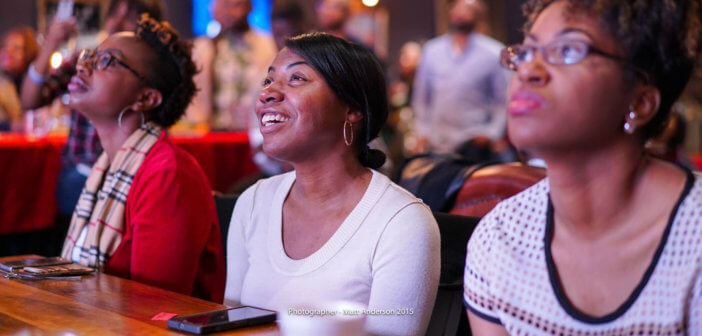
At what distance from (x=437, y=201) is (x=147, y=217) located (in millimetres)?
994

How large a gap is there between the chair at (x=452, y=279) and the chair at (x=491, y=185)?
0.46m

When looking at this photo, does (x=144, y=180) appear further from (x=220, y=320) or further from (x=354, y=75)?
(x=220, y=320)

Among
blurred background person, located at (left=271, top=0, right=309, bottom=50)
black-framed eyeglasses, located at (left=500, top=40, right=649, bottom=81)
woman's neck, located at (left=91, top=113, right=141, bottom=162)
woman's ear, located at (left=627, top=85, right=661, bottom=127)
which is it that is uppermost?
blurred background person, located at (left=271, top=0, right=309, bottom=50)

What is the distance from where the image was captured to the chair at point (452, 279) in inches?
87.7

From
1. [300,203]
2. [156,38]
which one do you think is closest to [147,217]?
[300,203]

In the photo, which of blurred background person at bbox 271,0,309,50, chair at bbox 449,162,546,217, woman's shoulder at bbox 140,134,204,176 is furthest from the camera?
blurred background person at bbox 271,0,309,50

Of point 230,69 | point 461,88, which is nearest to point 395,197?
point 230,69

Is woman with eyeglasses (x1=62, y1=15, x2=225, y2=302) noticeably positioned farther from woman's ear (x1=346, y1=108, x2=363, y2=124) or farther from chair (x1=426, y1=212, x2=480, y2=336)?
chair (x1=426, y1=212, x2=480, y2=336)

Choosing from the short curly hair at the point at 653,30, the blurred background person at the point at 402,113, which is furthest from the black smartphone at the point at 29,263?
the blurred background person at the point at 402,113

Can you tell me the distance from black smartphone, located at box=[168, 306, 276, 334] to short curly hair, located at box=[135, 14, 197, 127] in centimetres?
126

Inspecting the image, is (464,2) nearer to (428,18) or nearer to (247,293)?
(247,293)

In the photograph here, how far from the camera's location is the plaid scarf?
8.30 ft

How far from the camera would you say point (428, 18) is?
11828mm

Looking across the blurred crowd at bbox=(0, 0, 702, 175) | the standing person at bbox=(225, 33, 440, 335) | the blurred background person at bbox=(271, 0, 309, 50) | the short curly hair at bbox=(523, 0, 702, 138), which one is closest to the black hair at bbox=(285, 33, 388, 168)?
the standing person at bbox=(225, 33, 440, 335)
